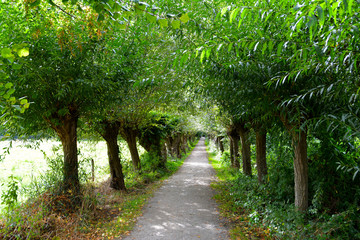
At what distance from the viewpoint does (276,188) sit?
6270mm

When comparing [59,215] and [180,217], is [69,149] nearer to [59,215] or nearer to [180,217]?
[59,215]

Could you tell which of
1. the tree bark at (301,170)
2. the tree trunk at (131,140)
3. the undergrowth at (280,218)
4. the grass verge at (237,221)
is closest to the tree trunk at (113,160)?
the tree trunk at (131,140)

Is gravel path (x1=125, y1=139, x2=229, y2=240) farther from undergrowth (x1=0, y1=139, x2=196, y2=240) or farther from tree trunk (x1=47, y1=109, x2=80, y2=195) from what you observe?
tree trunk (x1=47, y1=109, x2=80, y2=195)

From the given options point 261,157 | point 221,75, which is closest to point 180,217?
point 261,157

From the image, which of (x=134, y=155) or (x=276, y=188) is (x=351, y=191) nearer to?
(x=276, y=188)

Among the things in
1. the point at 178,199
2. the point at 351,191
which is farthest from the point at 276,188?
the point at 178,199

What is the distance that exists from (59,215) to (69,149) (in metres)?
1.76

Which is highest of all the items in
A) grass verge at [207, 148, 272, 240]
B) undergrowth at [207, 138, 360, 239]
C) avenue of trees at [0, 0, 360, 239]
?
avenue of trees at [0, 0, 360, 239]

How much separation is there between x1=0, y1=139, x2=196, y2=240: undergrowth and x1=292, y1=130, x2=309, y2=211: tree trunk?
3.99 meters

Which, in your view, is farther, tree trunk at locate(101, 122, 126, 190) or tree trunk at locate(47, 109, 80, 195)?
tree trunk at locate(101, 122, 126, 190)

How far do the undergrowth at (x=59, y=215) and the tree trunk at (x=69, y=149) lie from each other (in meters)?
0.20

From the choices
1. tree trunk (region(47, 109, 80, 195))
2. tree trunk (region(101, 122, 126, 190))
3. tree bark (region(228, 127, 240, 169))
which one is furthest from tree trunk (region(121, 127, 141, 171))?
tree trunk (region(47, 109, 80, 195))

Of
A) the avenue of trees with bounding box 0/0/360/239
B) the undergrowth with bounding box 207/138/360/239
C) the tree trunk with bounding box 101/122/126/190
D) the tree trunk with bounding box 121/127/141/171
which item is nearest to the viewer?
the avenue of trees with bounding box 0/0/360/239

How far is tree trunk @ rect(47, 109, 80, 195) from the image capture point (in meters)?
6.28
